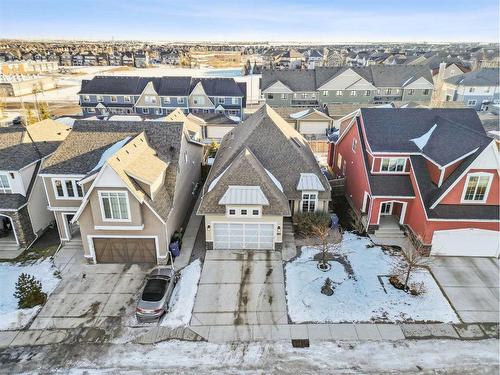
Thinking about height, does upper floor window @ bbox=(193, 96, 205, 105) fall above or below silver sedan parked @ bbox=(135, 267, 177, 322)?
above

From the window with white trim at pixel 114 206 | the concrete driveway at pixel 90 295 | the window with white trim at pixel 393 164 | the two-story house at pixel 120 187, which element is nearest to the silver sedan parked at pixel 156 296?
the concrete driveway at pixel 90 295

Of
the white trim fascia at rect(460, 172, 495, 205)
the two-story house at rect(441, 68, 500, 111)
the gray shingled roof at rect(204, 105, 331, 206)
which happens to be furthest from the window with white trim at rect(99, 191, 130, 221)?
the two-story house at rect(441, 68, 500, 111)

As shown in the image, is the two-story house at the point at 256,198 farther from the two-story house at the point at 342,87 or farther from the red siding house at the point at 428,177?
the two-story house at the point at 342,87

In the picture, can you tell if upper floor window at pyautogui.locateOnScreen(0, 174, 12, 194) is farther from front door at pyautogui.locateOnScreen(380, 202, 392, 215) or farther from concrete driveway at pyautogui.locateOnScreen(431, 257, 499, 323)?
concrete driveway at pyautogui.locateOnScreen(431, 257, 499, 323)

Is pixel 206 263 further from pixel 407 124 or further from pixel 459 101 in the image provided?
pixel 459 101

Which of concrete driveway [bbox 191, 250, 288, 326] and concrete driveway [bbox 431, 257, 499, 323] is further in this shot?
concrete driveway [bbox 431, 257, 499, 323]

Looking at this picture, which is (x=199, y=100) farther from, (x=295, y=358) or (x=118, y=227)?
(x=295, y=358)

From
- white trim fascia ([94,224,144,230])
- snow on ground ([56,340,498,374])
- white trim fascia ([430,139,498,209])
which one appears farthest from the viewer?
white trim fascia ([430,139,498,209])
